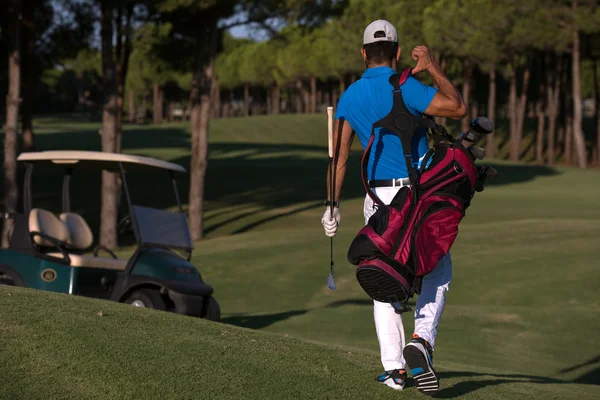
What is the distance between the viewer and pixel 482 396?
6309 mm

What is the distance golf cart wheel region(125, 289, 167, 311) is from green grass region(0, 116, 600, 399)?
1.50 m

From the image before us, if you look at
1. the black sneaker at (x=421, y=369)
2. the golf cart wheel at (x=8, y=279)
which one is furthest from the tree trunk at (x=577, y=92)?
the black sneaker at (x=421, y=369)

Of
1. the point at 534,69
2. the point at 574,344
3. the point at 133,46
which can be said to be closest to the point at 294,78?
the point at 534,69

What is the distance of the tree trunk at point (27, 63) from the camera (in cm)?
2698

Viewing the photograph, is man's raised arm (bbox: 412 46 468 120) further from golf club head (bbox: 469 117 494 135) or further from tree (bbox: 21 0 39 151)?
tree (bbox: 21 0 39 151)

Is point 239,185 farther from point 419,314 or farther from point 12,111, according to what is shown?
point 419,314

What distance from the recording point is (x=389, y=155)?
579 cm

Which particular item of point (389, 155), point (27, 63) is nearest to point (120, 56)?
point (27, 63)

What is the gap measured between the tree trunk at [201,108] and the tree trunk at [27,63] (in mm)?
4579

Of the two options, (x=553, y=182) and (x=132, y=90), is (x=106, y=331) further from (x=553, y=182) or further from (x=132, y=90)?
(x=132, y=90)

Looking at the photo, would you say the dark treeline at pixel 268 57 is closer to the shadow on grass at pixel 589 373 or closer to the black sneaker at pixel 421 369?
the shadow on grass at pixel 589 373

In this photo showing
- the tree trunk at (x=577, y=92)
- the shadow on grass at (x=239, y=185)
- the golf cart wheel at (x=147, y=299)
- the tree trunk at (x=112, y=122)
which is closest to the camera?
the golf cart wheel at (x=147, y=299)

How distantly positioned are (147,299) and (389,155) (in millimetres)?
5327

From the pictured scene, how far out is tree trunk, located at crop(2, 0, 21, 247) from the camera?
79.2 ft
